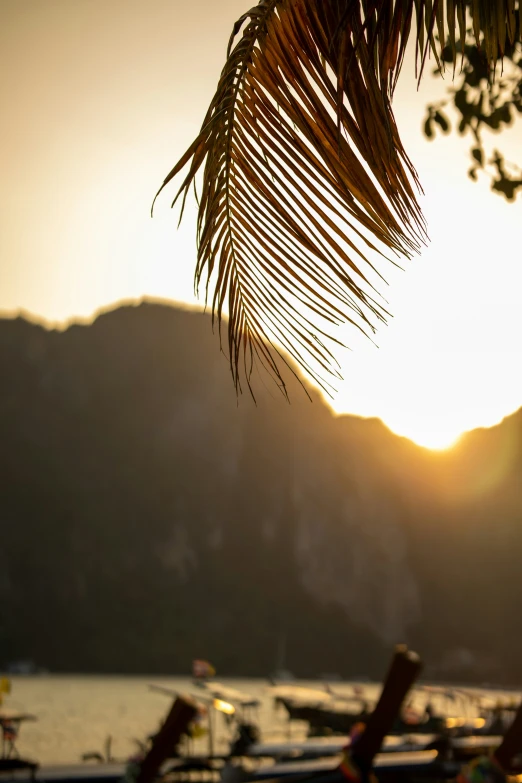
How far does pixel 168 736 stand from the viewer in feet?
17.6

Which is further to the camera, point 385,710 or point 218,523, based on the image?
point 218,523

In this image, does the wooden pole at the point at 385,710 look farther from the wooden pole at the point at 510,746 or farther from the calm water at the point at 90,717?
the calm water at the point at 90,717

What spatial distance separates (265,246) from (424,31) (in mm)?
511

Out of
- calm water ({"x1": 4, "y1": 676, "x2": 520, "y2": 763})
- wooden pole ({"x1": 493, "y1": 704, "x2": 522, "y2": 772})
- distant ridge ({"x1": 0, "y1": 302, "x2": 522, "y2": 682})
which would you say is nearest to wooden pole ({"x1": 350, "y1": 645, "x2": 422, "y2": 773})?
wooden pole ({"x1": 493, "y1": 704, "x2": 522, "y2": 772})

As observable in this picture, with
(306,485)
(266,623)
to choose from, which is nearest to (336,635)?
(266,623)

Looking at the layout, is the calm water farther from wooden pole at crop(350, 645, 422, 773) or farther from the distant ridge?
the distant ridge

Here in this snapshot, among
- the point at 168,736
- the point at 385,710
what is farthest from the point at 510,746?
the point at 168,736

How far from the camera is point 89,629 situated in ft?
343

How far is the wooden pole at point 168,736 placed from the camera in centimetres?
530

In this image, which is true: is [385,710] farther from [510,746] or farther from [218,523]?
[218,523]

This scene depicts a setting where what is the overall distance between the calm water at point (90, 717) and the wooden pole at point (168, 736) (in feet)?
28.7

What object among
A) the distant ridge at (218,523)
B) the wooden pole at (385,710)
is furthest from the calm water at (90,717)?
the distant ridge at (218,523)

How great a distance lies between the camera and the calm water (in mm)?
31312

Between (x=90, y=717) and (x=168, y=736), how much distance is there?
4409 cm
